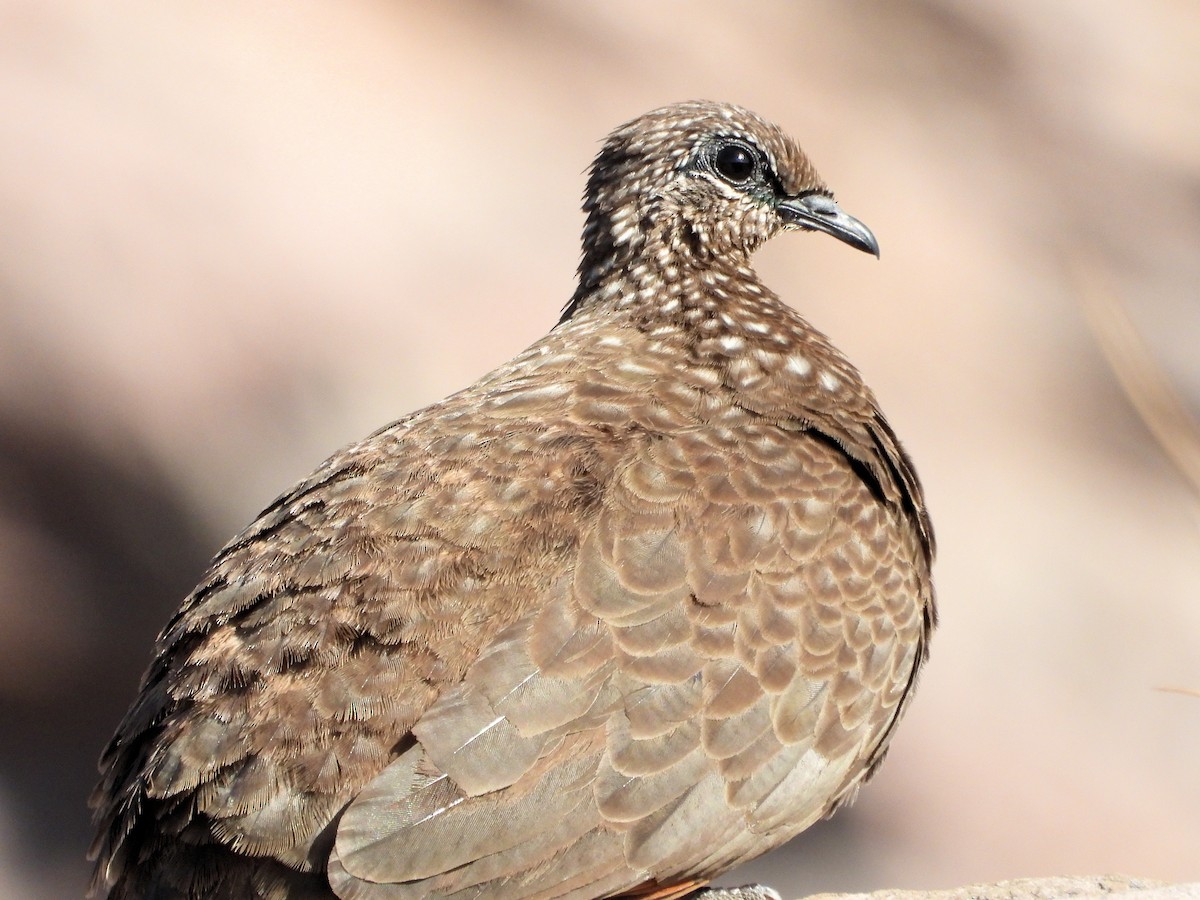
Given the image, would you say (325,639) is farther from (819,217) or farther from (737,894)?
(819,217)

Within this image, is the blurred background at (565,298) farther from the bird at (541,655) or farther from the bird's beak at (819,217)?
the bird at (541,655)

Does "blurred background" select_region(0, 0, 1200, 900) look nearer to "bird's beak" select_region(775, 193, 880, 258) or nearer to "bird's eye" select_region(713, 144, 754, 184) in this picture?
"bird's beak" select_region(775, 193, 880, 258)

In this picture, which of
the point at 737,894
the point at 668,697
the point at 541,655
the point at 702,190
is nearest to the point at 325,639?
the point at 541,655

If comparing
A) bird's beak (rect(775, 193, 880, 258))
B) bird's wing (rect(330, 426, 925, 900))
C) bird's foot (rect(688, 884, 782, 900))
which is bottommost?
bird's foot (rect(688, 884, 782, 900))

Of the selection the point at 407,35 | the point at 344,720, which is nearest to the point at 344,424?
the point at 407,35

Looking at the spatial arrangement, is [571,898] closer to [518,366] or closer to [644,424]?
[644,424]

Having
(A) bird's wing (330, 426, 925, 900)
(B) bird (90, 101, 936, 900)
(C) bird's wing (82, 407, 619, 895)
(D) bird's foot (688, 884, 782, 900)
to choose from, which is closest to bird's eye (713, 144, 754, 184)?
(B) bird (90, 101, 936, 900)

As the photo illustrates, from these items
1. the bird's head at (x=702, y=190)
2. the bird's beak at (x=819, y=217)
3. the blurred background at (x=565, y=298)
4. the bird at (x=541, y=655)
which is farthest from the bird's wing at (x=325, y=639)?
the blurred background at (x=565, y=298)
